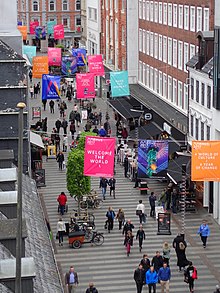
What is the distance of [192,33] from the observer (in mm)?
49688

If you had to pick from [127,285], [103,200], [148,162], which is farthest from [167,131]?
[127,285]

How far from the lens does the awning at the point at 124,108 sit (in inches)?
2308

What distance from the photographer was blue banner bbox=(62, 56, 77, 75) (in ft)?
261

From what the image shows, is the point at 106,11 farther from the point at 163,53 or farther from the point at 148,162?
the point at 148,162

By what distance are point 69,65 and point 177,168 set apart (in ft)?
137

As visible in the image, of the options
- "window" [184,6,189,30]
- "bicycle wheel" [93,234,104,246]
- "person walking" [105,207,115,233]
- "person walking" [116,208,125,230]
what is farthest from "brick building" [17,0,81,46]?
"bicycle wheel" [93,234,104,246]

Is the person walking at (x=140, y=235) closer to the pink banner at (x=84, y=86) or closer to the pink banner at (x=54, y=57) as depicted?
the pink banner at (x=84, y=86)

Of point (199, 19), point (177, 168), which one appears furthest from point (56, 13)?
point (177, 168)

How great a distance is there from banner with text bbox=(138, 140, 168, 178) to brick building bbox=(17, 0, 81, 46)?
339 ft

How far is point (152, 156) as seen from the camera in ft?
118

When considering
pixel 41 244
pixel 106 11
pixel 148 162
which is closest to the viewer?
pixel 41 244

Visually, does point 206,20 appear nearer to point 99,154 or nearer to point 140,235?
point 140,235

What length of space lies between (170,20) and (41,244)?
130ft

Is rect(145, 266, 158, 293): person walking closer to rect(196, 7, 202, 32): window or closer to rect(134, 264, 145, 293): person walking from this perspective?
rect(134, 264, 145, 293): person walking
